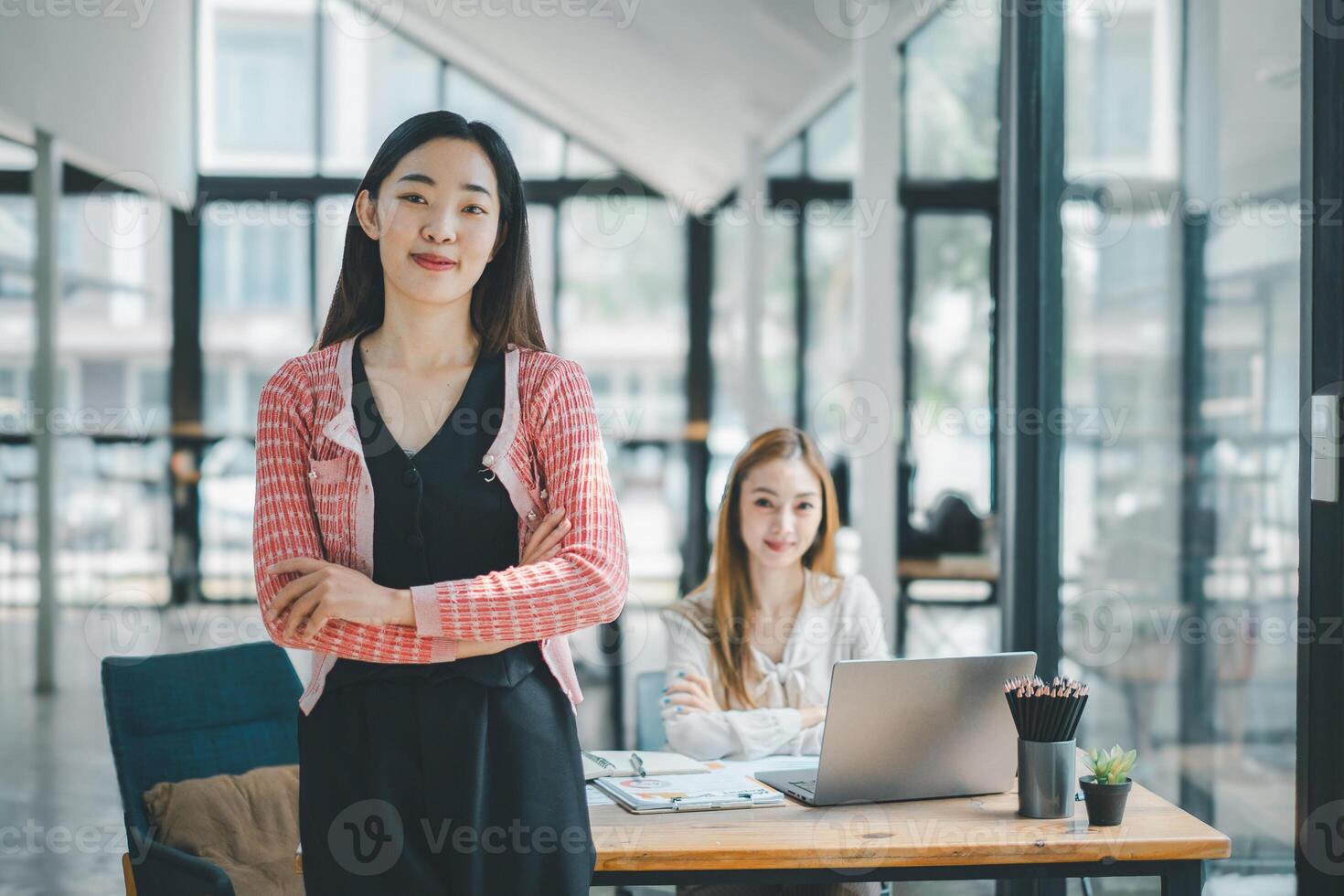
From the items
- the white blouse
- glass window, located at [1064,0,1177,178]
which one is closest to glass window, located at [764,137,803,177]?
glass window, located at [1064,0,1177,178]

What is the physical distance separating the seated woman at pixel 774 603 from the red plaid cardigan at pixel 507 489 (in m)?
1.11

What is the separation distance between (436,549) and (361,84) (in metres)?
8.43

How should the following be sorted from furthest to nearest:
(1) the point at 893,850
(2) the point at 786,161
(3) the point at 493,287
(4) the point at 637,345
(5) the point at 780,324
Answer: (4) the point at 637,345 → (5) the point at 780,324 → (2) the point at 786,161 → (1) the point at 893,850 → (3) the point at 493,287

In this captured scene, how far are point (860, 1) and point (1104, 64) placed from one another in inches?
36.4

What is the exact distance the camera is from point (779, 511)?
106 inches

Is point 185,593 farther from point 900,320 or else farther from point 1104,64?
point 1104,64

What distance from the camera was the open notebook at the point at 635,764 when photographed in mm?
2119

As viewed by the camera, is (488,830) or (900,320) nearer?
(488,830)

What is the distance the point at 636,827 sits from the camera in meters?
1.85

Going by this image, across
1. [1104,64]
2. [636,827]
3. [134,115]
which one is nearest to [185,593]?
[134,115]

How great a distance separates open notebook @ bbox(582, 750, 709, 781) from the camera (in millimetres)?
2119

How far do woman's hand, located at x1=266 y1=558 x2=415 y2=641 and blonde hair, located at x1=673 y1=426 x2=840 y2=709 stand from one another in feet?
4.41

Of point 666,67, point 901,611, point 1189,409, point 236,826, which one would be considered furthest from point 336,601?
point 666,67

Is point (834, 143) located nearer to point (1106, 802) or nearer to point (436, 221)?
point (1106, 802)
